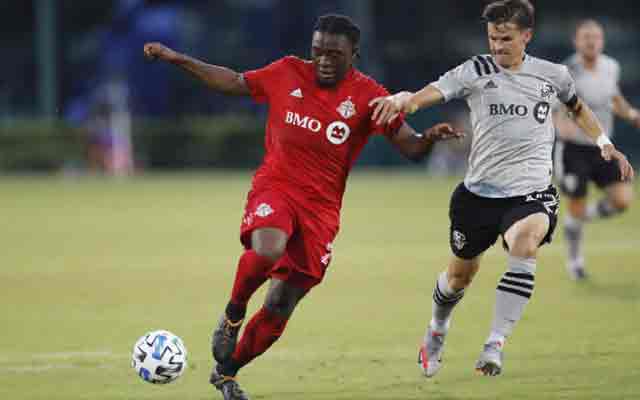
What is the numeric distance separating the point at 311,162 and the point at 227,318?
1.06 metres

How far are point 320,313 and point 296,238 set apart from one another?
12.5 feet

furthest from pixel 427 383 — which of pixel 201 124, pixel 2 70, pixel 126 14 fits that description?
pixel 2 70

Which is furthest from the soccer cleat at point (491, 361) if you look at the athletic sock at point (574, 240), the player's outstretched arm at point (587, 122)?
the athletic sock at point (574, 240)

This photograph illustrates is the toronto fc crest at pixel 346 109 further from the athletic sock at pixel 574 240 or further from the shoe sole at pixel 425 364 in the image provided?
the athletic sock at pixel 574 240

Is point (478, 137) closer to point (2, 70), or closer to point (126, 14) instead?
point (126, 14)

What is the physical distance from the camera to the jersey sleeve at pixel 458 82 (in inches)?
305

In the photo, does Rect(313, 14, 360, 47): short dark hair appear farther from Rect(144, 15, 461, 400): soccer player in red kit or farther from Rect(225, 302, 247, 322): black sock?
Rect(225, 302, 247, 322): black sock

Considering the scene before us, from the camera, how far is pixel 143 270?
46.6ft

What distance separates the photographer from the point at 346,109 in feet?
24.0

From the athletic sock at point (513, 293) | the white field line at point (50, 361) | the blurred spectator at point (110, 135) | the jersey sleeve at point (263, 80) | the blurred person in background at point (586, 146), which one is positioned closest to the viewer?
the jersey sleeve at point (263, 80)

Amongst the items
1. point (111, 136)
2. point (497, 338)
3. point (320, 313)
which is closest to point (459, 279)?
point (497, 338)

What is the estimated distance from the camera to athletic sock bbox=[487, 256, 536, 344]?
7.67 meters

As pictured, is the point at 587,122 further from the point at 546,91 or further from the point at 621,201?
the point at 621,201

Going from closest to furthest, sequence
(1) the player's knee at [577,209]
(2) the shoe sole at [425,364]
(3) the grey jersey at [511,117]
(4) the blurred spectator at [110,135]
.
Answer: (3) the grey jersey at [511,117] → (2) the shoe sole at [425,364] → (1) the player's knee at [577,209] → (4) the blurred spectator at [110,135]
